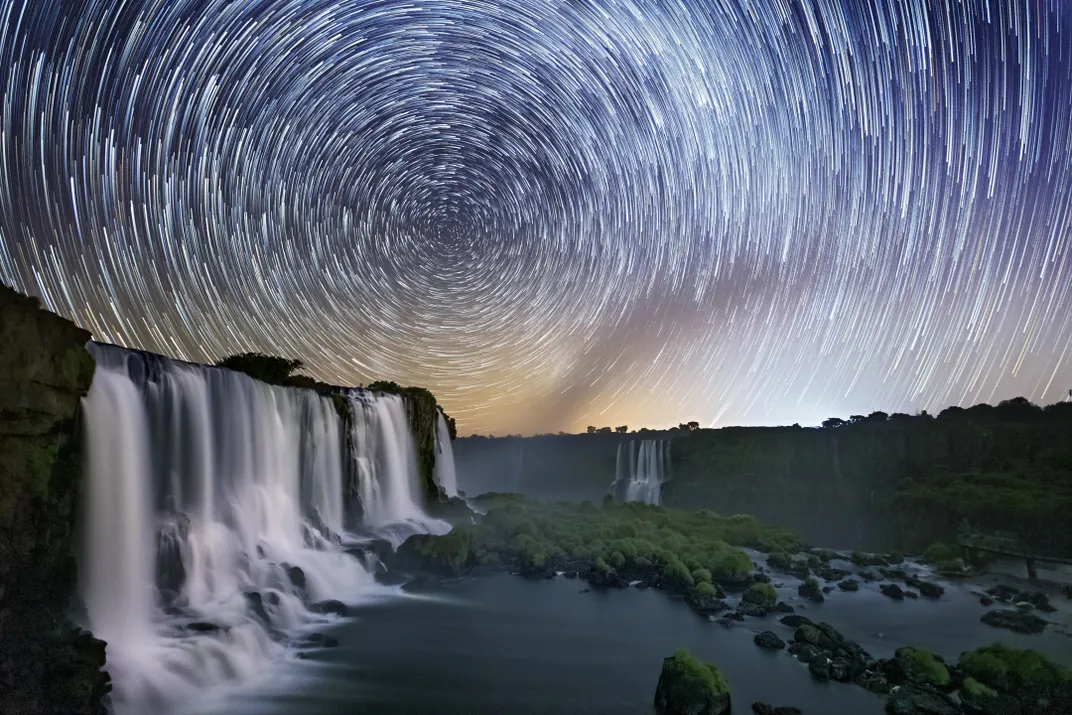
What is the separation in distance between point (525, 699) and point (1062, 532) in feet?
89.9

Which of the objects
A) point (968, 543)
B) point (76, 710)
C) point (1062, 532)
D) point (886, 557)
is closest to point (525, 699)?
point (76, 710)

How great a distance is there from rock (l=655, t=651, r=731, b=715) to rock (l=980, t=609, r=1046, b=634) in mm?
10674

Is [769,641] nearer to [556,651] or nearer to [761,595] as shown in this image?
[761,595]

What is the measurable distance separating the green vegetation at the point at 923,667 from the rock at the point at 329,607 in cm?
1300

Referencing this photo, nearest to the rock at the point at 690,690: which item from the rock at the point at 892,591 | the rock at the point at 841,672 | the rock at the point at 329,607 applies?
the rock at the point at 841,672

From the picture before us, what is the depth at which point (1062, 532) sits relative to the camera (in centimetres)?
2569

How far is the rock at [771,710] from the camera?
10.1 metres

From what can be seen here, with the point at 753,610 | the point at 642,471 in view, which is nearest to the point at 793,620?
the point at 753,610

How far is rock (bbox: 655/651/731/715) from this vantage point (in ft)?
32.6

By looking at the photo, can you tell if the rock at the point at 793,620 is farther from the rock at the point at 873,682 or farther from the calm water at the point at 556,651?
the rock at the point at 873,682

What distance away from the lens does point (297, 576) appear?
16.4 metres

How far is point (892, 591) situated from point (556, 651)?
1288cm

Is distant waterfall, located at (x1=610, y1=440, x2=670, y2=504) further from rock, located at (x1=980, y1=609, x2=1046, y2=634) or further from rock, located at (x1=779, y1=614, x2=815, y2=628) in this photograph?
rock, located at (x1=779, y1=614, x2=815, y2=628)

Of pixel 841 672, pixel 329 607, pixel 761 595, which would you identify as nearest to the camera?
pixel 841 672
